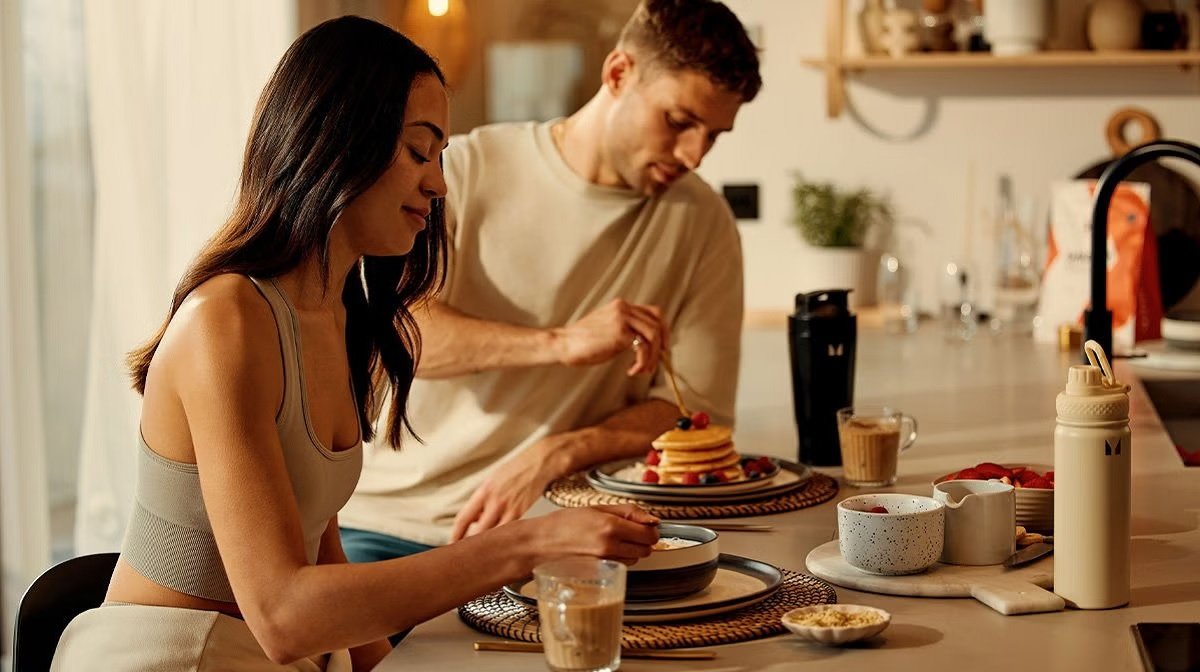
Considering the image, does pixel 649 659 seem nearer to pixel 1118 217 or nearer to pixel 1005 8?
pixel 1118 217

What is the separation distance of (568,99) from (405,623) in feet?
10.5

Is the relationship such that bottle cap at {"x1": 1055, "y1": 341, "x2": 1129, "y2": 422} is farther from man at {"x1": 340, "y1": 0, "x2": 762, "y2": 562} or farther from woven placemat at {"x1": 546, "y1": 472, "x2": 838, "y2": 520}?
man at {"x1": 340, "y1": 0, "x2": 762, "y2": 562}

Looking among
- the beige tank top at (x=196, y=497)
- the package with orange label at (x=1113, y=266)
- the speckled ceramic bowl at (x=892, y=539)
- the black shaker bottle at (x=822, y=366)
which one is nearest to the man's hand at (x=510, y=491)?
the black shaker bottle at (x=822, y=366)

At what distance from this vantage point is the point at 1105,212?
1777 millimetres

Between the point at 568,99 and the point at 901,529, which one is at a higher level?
the point at 568,99

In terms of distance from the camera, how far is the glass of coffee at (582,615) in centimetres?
108

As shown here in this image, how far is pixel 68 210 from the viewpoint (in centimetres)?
316

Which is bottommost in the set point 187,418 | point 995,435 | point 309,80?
point 995,435

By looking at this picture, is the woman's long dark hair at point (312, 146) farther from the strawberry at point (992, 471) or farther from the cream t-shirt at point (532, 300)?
the cream t-shirt at point (532, 300)

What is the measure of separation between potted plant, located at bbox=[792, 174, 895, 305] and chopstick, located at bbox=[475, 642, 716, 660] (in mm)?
2847

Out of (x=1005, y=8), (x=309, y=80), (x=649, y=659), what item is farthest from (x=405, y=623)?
(x=1005, y=8)

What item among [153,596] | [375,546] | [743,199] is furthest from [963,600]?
[743,199]

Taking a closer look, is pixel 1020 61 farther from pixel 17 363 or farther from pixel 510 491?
pixel 17 363

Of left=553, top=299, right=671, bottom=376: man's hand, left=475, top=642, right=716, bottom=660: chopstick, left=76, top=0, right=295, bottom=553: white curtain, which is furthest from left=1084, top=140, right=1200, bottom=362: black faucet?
left=76, top=0, right=295, bottom=553: white curtain
